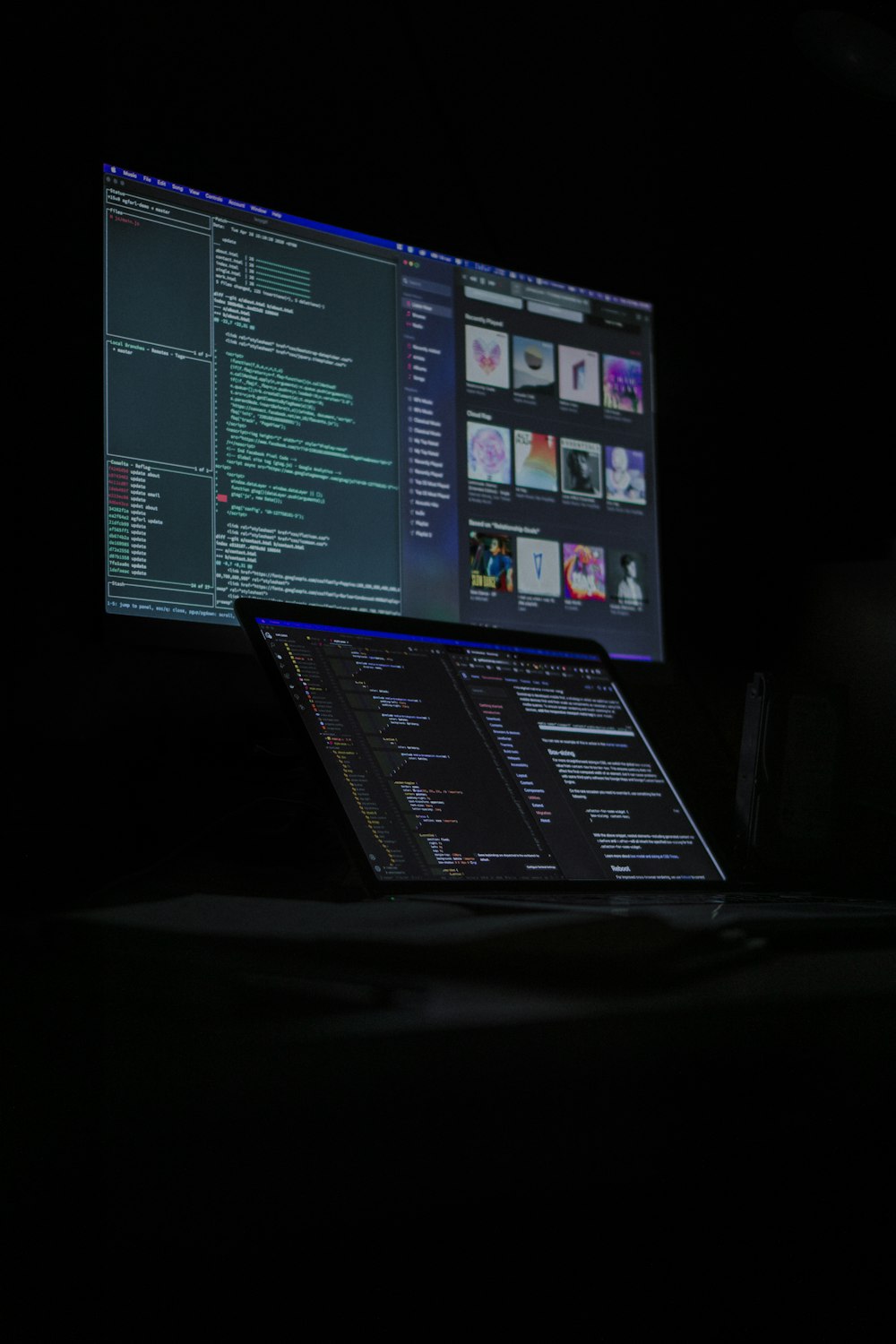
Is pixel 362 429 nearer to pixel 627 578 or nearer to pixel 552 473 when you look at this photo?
pixel 552 473

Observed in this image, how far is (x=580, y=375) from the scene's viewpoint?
4.16 ft

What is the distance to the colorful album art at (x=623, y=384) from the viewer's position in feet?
4.22

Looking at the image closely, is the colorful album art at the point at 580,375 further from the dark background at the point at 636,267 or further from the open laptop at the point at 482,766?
the open laptop at the point at 482,766

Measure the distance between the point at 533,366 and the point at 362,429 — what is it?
21cm

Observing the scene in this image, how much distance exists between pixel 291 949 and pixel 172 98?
948 mm

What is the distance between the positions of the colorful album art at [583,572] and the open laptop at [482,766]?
206 millimetres

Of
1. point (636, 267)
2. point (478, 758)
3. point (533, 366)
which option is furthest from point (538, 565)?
point (636, 267)

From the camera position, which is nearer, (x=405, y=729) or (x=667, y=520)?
(x=405, y=729)

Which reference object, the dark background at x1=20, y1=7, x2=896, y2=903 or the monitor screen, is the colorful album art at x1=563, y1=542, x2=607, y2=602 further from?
the dark background at x1=20, y1=7, x2=896, y2=903

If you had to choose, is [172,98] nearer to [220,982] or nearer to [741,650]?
[741,650]

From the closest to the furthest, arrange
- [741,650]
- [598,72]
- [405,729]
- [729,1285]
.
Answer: [729,1285] < [405,729] < [741,650] < [598,72]

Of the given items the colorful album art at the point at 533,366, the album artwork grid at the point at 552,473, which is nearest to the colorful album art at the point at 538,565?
the album artwork grid at the point at 552,473

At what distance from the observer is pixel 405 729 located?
0.88 metres

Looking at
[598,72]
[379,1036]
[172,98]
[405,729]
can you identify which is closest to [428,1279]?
[379,1036]
